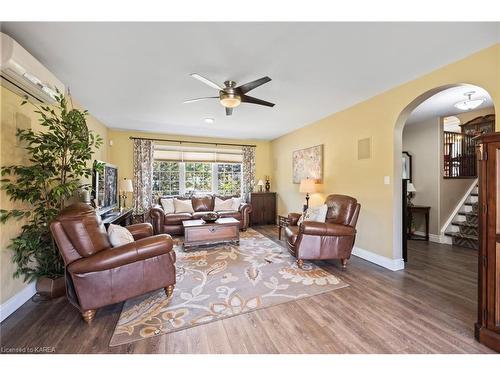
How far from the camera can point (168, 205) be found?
5.03 m

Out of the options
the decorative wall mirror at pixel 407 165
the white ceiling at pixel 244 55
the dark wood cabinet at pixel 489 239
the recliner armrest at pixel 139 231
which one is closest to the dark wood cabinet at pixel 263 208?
the white ceiling at pixel 244 55

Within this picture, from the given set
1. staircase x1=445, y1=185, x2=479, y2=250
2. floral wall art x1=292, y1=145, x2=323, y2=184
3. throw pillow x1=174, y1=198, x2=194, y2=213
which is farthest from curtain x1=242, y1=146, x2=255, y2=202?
staircase x1=445, y1=185, x2=479, y2=250

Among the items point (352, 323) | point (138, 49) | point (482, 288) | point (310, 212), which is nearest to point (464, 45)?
point (482, 288)

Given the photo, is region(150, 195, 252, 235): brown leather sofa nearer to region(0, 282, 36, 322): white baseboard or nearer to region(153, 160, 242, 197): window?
region(153, 160, 242, 197): window

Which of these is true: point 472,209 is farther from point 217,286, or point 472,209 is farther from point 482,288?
point 217,286

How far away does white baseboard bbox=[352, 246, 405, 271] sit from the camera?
9.60 feet

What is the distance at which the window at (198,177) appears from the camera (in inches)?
230

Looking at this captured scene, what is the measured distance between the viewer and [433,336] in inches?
63.4

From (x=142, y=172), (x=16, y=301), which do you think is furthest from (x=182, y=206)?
(x=16, y=301)

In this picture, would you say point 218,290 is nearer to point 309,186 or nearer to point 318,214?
point 318,214

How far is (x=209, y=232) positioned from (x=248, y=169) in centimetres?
280

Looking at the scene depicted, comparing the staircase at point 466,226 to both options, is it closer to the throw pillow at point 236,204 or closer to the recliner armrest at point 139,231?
the throw pillow at point 236,204

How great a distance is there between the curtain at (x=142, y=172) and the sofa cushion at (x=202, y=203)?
1.13m

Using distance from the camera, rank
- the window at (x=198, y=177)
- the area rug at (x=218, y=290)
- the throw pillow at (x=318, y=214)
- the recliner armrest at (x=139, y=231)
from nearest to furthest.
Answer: the area rug at (x=218, y=290) → the recliner armrest at (x=139, y=231) → the throw pillow at (x=318, y=214) → the window at (x=198, y=177)
